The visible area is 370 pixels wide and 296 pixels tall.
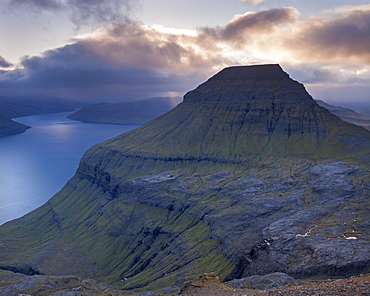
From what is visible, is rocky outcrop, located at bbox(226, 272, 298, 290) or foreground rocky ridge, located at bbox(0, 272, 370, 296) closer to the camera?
foreground rocky ridge, located at bbox(0, 272, 370, 296)

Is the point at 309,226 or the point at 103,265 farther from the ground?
the point at 309,226

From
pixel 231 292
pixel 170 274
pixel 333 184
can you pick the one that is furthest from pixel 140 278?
pixel 333 184

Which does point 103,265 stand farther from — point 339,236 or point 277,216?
point 339,236

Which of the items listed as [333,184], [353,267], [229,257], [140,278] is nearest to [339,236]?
[353,267]

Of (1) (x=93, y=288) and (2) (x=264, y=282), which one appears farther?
(1) (x=93, y=288)

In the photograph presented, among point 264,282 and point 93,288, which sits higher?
point 264,282

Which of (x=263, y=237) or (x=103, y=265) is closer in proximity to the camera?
(x=263, y=237)

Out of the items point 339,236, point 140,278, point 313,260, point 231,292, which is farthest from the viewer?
point 140,278

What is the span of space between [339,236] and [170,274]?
2862 inches

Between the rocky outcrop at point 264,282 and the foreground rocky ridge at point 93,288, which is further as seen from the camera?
the rocky outcrop at point 264,282

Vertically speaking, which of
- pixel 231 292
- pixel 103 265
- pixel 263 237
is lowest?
pixel 103 265

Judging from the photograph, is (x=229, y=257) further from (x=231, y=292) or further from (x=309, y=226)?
(x=231, y=292)

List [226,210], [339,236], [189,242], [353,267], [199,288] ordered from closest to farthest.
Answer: [199,288] → [353,267] → [339,236] → [189,242] → [226,210]

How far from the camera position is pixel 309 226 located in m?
152
